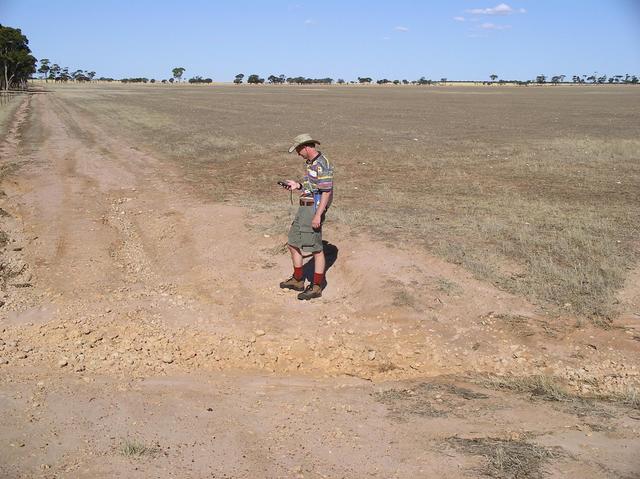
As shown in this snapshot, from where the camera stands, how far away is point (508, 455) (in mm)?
3439

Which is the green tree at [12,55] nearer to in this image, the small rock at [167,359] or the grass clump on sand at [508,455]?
the small rock at [167,359]

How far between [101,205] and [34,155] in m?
6.93

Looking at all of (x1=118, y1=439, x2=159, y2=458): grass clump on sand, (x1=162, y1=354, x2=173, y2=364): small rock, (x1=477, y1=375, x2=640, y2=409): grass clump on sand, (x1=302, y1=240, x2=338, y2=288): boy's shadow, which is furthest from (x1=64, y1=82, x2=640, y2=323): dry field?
(x1=118, y1=439, x2=159, y2=458): grass clump on sand

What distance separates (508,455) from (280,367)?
2.27 metres

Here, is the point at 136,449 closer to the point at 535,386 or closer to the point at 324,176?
the point at 535,386

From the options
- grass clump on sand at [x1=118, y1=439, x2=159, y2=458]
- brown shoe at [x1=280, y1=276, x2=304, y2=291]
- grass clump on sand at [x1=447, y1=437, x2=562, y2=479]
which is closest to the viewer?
grass clump on sand at [x1=447, y1=437, x2=562, y2=479]

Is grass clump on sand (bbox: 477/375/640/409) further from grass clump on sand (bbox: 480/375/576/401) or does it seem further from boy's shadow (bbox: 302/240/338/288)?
boy's shadow (bbox: 302/240/338/288)

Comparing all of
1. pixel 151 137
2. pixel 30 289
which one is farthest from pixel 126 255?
pixel 151 137

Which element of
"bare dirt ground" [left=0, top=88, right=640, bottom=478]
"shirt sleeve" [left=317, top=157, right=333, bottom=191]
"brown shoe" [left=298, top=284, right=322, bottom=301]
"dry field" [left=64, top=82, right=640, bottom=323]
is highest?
"shirt sleeve" [left=317, top=157, right=333, bottom=191]

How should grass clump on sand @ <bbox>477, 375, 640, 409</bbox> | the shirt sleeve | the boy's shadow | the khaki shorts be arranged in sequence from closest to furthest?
grass clump on sand @ <bbox>477, 375, 640, 409</bbox>, the shirt sleeve, the khaki shorts, the boy's shadow

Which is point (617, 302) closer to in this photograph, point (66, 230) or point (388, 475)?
point (388, 475)

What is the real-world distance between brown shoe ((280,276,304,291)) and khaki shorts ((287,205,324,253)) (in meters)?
0.48

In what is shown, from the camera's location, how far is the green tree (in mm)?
69625

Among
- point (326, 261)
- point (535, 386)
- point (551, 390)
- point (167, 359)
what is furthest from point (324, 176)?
point (551, 390)
